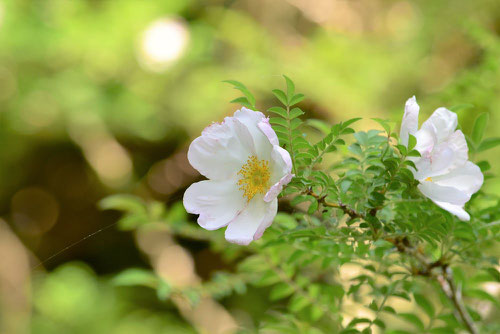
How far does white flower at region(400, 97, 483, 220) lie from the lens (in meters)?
0.30

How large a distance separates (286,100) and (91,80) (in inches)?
50.7

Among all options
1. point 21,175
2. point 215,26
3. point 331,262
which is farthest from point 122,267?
point 331,262

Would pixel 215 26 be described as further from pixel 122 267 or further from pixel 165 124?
pixel 122 267

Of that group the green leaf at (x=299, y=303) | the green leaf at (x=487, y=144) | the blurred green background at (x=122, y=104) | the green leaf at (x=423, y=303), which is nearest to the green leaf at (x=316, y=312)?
the green leaf at (x=299, y=303)

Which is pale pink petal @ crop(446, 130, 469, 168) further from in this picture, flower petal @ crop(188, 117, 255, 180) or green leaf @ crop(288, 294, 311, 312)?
green leaf @ crop(288, 294, 311, 312)

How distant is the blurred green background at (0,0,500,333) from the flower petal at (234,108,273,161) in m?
1.06

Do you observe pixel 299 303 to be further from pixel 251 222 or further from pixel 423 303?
pixel 251 222

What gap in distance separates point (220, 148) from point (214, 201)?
33 millimetres

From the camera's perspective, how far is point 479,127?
0.42 meters

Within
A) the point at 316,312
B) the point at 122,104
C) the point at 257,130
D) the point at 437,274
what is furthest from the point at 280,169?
the point at 122,104

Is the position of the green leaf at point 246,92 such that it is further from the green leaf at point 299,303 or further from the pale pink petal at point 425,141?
the green leaf at point 299,303

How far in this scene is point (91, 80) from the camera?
1508 mm

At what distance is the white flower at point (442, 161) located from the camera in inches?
11.8

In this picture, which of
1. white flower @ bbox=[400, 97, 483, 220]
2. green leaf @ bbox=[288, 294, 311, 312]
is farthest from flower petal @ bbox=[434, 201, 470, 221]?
green leaf @ bbox=[288, 294, 311, 312]
